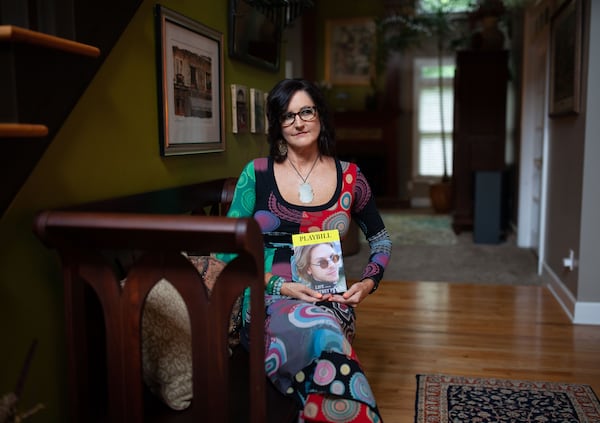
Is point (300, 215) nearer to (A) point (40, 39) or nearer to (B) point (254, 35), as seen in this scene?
(A) point (40, 39)

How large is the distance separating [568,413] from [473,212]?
424cm

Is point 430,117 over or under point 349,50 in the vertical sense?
under

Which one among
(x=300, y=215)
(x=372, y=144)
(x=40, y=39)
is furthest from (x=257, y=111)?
(x=372, y=144)

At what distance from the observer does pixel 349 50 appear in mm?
8711

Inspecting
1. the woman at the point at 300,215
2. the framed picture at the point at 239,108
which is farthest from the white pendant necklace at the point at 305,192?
the framed picture at the point at 239,108

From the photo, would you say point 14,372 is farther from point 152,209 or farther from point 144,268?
point 152,209

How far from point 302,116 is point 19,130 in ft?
3.14

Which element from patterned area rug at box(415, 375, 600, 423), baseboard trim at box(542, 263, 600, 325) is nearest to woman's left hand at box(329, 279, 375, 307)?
patterned area rug at box(415, 375, 600, 423)

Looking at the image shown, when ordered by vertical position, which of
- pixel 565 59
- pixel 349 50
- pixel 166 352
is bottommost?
pixel 166 352

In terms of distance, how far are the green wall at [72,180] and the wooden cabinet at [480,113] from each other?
460 cm

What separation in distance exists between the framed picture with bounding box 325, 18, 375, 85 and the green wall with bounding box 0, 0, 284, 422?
21.5 ft

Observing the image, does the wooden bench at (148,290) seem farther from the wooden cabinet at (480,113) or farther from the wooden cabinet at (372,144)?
the wooden cabinet at (372,144)

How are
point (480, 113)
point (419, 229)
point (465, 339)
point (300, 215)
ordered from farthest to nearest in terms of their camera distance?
1. point (419, 229)
2. point (480, 113)
3. point (465, 339)
4. point (300, 215)

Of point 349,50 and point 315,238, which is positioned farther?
point 349,50
